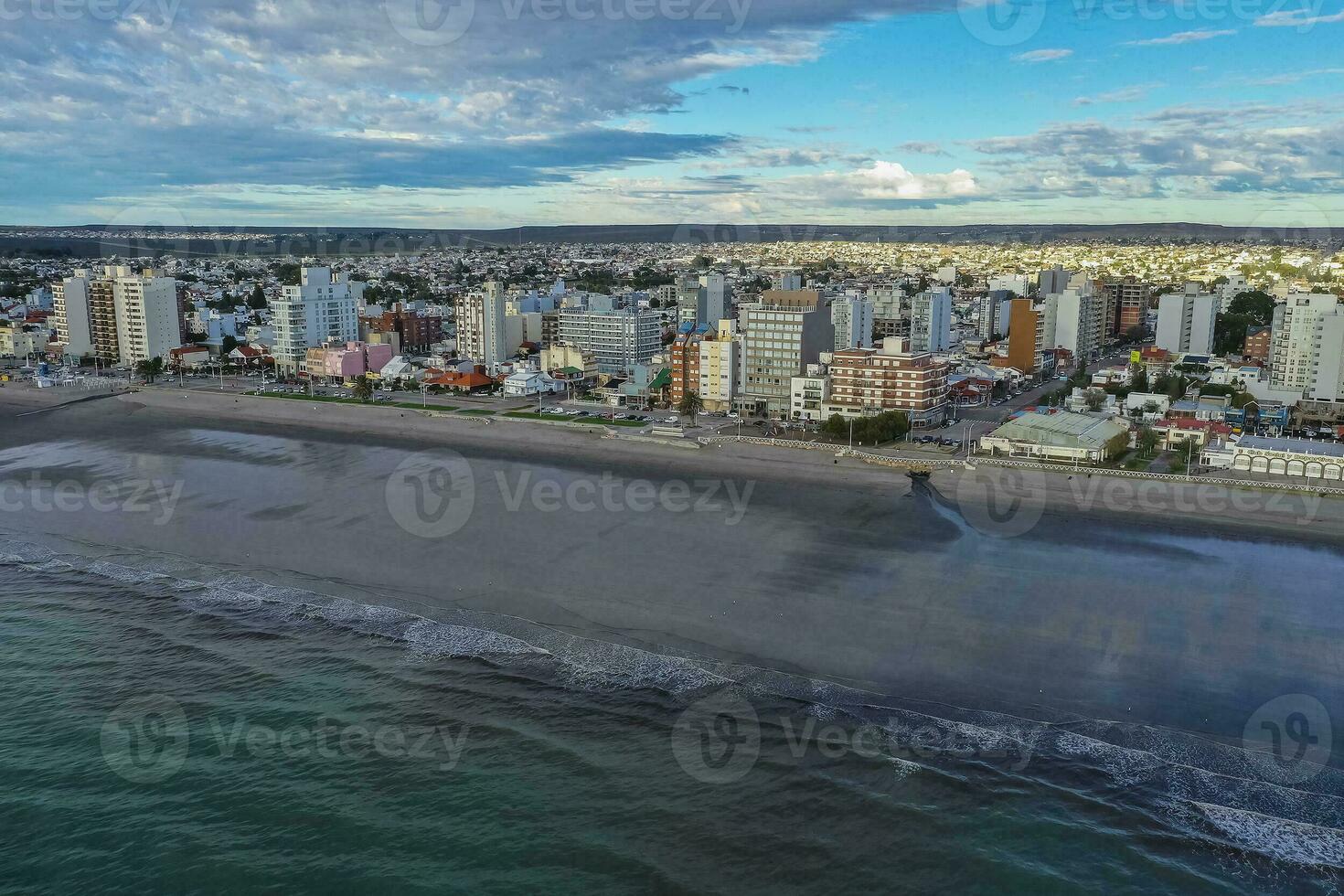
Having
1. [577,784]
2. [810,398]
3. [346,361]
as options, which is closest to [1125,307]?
[810,398]

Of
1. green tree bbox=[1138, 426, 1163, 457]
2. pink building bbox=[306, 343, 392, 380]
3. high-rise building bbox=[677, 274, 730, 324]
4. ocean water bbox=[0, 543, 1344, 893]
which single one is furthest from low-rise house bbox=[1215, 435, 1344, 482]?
pink building bbox=[306, 343, 392, 380]

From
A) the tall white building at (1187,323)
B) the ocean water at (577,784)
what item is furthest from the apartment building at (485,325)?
the tall white building at (1187,323)

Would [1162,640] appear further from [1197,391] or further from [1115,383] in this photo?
[1115,383]

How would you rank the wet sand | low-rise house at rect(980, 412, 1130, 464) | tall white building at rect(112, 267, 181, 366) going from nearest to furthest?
the wet sand
low-rise house at rect(980, 412, 1130, 464)
tall white building at rect(112, 267, 181, 366)

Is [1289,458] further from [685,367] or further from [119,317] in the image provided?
[119,317]

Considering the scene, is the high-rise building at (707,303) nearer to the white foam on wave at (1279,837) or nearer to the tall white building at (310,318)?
the tall white building at (310,318)

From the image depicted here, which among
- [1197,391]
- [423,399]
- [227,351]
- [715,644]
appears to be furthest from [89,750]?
[227,351]

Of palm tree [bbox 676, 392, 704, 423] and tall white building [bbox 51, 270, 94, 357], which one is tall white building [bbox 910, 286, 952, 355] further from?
tall white building [bbox 51, 270, 94, 357]
